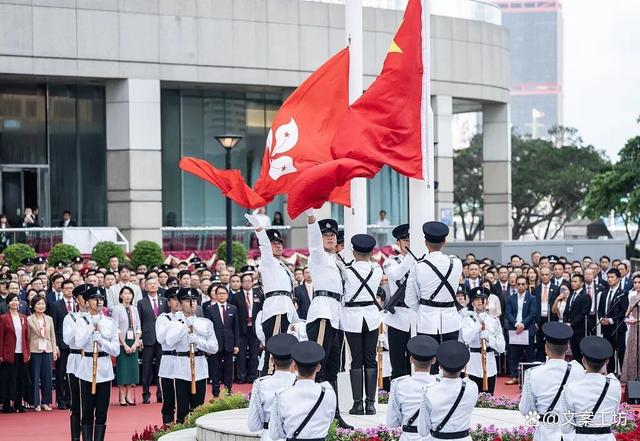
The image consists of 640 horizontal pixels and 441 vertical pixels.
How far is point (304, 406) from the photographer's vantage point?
9523 millimetres

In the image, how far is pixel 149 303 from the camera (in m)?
20.7

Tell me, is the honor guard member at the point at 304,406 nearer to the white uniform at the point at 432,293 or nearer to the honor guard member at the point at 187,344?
the white uniform at the point at 432,293

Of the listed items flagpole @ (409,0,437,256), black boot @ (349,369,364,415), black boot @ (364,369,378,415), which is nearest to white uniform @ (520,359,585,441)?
black boot @ (349,369,364,415)

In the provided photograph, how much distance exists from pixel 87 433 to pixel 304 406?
583cm

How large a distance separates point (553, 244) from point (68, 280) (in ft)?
63.5

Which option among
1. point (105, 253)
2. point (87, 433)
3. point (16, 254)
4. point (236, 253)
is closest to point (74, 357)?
point (87, 433)

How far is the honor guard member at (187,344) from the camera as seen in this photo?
606 inches

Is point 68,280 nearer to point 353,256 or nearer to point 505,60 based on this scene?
point 353,256

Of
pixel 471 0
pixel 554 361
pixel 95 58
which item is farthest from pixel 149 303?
pixel 471 0

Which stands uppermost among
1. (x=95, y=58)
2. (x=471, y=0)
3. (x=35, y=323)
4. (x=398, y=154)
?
(x=471, y=0)

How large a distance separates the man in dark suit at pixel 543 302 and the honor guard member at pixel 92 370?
33.9 ft

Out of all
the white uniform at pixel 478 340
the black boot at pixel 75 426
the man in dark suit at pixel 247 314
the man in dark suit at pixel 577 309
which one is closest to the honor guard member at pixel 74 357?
the black boot at pixel 75 426

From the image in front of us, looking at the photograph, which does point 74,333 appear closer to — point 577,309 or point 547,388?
point 547,388

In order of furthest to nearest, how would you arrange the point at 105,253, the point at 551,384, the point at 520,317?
the point at 105,253 → the point at 520,317 → the point at 551,384
